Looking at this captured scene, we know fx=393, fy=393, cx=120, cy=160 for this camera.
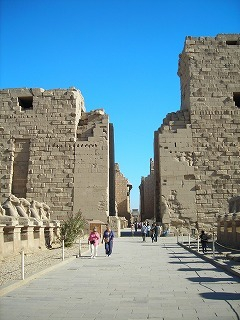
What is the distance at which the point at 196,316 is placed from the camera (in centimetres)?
425

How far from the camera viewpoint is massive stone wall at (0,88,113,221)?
19703 mm

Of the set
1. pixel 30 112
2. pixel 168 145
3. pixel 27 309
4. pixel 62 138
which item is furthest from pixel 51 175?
pixel 27 309

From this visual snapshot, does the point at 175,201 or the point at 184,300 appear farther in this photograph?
the point at 175,201

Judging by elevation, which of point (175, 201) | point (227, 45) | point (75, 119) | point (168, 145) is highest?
point (227, 45)

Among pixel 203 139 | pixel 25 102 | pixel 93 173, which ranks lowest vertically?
pixel 93 173

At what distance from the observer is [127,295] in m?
5.47

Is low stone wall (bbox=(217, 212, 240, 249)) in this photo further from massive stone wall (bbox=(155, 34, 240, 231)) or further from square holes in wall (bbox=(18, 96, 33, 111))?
square holes in wall (bbox=(18, 96, 33, 111))

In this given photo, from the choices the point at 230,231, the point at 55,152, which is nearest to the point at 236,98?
the point at 55,152

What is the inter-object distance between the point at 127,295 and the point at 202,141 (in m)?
15.3

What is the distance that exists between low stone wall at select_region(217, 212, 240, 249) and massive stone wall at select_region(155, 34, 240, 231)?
4886mm

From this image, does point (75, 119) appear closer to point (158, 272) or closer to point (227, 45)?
point (227, 45)

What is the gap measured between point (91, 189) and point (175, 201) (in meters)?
4.21

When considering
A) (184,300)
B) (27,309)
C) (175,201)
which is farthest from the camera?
(175,201)

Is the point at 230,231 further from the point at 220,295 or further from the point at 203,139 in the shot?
the point at 203,139
